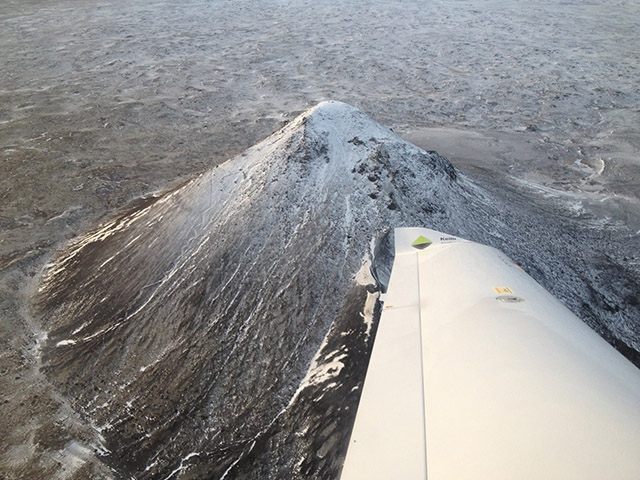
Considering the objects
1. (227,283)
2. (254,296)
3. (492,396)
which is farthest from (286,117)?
(492,396)

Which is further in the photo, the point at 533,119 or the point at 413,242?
the point at 533,119

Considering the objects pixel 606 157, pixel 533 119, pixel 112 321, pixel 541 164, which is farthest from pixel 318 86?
pixel 112 321

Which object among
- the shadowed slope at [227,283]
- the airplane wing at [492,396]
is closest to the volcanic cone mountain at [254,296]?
the shadowed slope at [227,283]

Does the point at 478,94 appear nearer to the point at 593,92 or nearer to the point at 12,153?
the point at 593,92

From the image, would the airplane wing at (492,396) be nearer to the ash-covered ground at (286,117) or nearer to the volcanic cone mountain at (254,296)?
the volcanic cone mountain at (254,296)

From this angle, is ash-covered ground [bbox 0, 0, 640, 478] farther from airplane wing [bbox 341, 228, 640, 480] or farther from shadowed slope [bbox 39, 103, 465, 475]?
airplane wing [bbox 341, 228, 640, 480]
